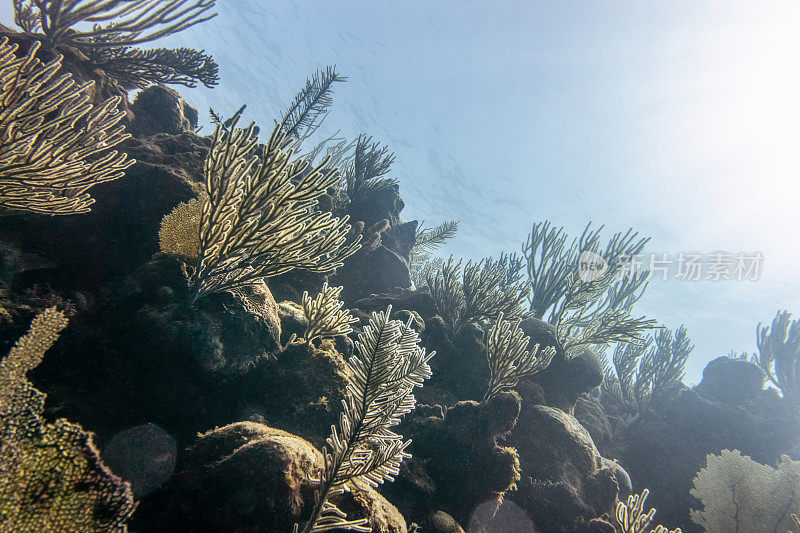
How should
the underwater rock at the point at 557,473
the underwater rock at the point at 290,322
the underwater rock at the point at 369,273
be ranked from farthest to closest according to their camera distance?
the underwater rock at the point at 369,273 < the underwater rock at the point at 557,473 < the underwater rock at the point at 290,322

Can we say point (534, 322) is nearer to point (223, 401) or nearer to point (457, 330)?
point (457, 330)

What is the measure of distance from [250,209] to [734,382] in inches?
694

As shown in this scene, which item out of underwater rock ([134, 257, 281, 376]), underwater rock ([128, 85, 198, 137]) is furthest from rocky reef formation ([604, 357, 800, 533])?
underwater rock ([128, 85, 198, 137])

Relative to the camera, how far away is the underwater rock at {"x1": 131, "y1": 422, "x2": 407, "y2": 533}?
2.00m

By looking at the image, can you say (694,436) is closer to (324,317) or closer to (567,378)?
(567,378)

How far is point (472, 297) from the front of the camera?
22.4 ft

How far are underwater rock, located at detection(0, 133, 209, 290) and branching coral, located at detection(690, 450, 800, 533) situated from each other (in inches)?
388

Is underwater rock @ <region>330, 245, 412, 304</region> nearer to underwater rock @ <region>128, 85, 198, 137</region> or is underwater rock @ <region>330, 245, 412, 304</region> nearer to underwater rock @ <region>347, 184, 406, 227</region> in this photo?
underwater rock @ <region>347, 184, 406, 227</region>

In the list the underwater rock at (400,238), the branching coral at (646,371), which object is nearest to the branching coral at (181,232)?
the underwater rock at (400,238)

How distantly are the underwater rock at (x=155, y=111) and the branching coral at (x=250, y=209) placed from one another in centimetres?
376

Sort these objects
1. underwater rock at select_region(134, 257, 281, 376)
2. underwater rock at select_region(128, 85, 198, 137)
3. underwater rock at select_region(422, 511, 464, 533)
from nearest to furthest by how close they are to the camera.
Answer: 1. underwater rock at select_region(134, 257, 281, 376)
2. underwater rock at select_region(422, 511, 464, 533)
3. underwater rock at select_region(128, 85, 198, 137)

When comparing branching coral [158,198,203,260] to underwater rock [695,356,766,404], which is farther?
underwater rock [695,356,766,404]

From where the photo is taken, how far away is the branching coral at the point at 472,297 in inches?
265

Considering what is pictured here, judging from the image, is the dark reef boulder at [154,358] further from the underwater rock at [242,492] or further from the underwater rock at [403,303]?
the underwater rock at [403,303]
